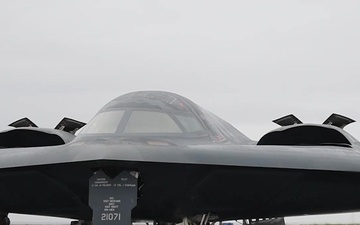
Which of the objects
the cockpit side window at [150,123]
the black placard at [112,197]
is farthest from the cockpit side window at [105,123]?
the black placard at [112,197]

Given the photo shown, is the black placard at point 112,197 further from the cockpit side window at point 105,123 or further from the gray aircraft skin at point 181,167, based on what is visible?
the cockpit side window at point 105,123

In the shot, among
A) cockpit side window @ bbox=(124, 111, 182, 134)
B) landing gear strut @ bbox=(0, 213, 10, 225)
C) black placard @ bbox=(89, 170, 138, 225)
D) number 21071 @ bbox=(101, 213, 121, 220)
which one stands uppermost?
cockpit side window @ bbox=(124, 111, 182, 134)

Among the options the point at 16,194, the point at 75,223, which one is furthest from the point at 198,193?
the point at 75,223

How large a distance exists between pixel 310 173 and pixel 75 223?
234 inches

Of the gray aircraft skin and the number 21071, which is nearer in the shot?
the number 21071

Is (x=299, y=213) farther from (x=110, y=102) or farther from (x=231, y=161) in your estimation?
(x=110, y=102)

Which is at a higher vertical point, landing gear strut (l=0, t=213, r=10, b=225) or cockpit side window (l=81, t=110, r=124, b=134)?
cockpit side window (l=81, t=110, r=124, b=134)

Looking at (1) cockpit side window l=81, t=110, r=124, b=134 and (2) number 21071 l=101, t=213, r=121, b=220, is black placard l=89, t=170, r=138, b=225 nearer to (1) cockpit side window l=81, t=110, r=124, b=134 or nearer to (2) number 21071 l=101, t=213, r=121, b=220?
(2) number 21071 l=101, t=213, r=121, b=220

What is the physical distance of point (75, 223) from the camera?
1144 centimetres

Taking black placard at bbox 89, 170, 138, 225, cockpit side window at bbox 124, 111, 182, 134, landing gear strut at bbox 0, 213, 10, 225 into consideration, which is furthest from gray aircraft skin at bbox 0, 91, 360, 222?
landing gear strut at bbox 0, 213, 10, 225

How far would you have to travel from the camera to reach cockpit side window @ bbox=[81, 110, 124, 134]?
26.4ft

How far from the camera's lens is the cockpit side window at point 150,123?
26.2 feet

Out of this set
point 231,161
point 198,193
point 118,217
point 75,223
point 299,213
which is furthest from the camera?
point 75,223

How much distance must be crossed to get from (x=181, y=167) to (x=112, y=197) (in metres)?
0.92
